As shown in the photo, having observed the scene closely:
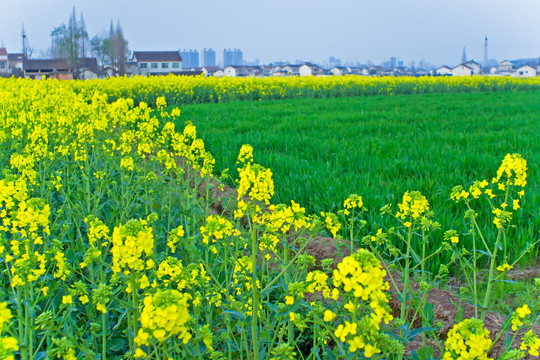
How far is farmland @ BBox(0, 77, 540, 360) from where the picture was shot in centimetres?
158

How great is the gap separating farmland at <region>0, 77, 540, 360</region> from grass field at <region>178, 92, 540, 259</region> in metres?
0.04

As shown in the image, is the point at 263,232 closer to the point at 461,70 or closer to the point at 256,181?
the point at 256,181

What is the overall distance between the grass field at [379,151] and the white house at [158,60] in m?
82.5

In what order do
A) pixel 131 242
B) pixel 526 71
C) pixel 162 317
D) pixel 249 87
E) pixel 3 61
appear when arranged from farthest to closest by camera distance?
pixel 3 61, pixel 526 71, pixel 249 87, pixel 131 242, pixel 162 317

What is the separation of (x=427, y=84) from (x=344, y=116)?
55.2 feet

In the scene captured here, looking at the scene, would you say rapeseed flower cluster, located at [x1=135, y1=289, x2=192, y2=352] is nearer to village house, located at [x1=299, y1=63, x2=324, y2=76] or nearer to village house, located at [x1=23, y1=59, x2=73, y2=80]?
village house, located at [x1=23, y1=59, x2=73, y2=80]

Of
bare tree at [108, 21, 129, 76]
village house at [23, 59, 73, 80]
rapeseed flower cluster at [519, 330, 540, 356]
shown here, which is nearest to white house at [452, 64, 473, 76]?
bare tree at [108, 21, 129, 76]

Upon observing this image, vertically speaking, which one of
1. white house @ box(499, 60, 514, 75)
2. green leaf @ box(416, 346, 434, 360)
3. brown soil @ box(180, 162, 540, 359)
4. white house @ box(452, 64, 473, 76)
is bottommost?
brown soil @ box(180, 162, 540, 359)

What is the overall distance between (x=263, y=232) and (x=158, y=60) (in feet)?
303

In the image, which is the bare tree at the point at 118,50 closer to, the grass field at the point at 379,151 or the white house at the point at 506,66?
the grass field at the point at 379,151

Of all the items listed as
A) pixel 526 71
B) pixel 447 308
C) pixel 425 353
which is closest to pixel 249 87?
pixel 447 308

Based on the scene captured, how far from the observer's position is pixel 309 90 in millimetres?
21219

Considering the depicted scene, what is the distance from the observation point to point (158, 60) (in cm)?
8950

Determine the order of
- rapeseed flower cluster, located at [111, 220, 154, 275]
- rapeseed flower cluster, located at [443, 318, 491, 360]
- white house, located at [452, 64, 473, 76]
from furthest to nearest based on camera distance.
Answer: white house, located at [452, 64, 473, 76], rapeseed flower cluster, located at [111, 220, 154, 275], rapeseed flower cluster, located at [443, 318, 491, 360]
